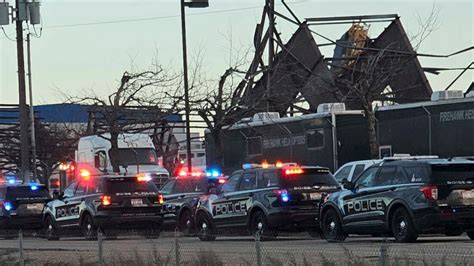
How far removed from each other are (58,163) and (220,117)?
2566 cm

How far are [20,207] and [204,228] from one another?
Result: 8512 millimetres

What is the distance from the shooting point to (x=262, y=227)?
2077 cm

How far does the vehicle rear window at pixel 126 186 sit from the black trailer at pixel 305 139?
553cm

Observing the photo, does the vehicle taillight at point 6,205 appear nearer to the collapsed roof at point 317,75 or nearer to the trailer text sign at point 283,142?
the trailer text sign at point 283,142

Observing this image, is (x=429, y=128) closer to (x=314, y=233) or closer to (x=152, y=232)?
(x=314, y=233)

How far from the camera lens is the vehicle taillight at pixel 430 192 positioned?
17000 mm

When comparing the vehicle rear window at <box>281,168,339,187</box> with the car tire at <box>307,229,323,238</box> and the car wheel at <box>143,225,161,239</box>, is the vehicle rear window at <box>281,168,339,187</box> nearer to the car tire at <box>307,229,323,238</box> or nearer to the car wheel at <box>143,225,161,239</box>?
the car tire at <box>307,229,323,238</box>

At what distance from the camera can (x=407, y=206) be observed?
56.5 ft

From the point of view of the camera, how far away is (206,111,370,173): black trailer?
89.0 ft

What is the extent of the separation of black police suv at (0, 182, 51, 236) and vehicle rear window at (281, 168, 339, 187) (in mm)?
10931

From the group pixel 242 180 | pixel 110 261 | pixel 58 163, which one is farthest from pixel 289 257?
pixel 58 163

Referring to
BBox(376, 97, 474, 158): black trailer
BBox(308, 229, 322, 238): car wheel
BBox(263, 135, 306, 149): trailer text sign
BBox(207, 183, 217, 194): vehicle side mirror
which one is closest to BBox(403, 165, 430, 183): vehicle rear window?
BBox(308, 229, 322, 238): car wheel

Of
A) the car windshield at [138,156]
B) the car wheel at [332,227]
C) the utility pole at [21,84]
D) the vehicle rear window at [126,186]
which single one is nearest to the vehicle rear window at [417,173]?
the car wheel at [332,227]

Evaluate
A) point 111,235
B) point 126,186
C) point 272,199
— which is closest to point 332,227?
point 272,199
